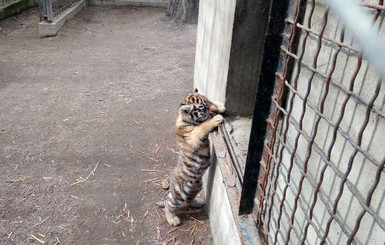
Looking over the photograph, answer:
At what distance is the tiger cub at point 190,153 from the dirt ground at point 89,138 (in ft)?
A: 1.03

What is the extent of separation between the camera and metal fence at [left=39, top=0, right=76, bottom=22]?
10930 mm

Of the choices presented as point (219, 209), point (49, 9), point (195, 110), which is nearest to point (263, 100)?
point (219, 209)

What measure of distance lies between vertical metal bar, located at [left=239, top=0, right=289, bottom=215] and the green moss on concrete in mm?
12331

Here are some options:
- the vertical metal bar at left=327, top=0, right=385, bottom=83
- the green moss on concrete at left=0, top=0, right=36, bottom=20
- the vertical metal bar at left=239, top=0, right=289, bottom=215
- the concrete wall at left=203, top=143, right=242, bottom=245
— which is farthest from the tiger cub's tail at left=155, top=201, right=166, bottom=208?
the green moss on concrete at left=0, top=0, right=36, bottom=20

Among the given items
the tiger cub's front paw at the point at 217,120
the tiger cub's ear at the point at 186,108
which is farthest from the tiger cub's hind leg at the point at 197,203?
the tiger cub's front paw at the point at 217,120

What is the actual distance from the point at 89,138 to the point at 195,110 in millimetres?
2496

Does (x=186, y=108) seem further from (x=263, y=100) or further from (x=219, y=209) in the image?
(x=263, y=100)

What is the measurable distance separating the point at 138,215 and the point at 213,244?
0.99 metres

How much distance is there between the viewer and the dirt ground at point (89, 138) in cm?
424

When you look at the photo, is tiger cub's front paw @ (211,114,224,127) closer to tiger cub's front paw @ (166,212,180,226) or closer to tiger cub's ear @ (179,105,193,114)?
tiger cub's ear @ (179,105,193,114)

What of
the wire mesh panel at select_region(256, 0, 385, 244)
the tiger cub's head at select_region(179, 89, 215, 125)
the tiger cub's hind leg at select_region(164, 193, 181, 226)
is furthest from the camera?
the tiger cub's hind leg at select_region(164, 193, 181, 226)

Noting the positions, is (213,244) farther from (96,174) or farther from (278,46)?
(278,46)

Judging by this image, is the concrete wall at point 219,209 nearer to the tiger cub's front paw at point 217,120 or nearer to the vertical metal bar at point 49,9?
the tiger cub's front paw at point 217,120

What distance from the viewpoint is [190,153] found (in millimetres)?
4105
